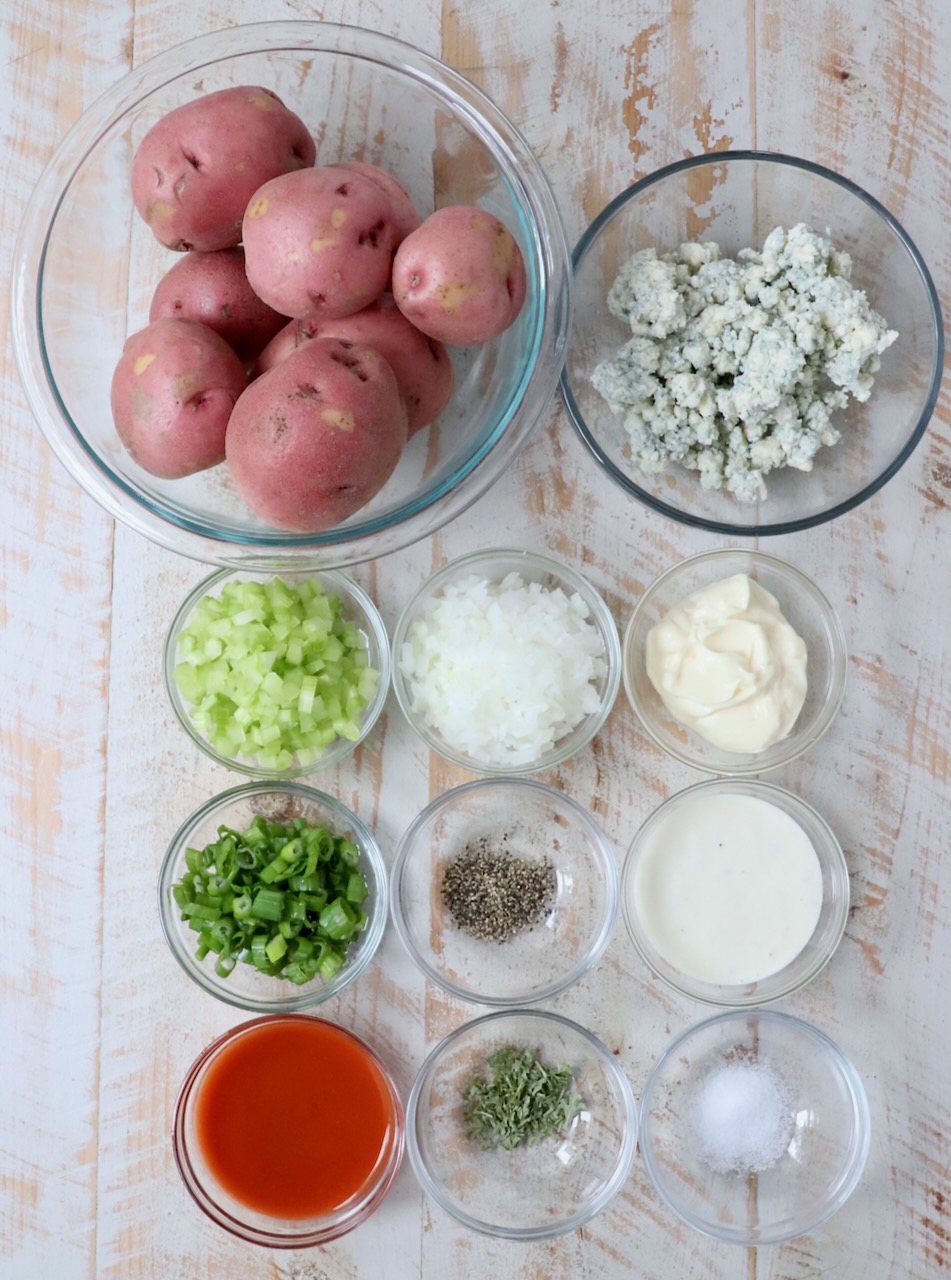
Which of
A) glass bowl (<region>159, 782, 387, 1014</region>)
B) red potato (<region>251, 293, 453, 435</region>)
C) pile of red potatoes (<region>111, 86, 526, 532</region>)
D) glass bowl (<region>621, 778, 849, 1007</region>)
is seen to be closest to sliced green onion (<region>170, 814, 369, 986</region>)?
glass bowl (<region>159, 782, 387, 1014</region>)

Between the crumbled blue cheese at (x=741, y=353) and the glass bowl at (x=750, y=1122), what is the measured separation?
861 millimetres

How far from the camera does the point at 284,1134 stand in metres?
1.62

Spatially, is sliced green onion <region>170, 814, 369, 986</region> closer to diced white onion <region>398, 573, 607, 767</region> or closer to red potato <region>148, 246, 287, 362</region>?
diced white onion <region>398, 573, 607, 767</region>

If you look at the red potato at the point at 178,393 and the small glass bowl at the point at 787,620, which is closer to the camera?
the red potato at the point at 178,393

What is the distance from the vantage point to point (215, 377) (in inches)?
46.3

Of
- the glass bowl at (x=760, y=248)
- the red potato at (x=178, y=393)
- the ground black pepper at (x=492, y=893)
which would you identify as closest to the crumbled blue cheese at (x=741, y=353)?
the glass bowl at (x=760, y=248)

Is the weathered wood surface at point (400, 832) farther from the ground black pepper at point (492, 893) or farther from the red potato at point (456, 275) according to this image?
the red potato at point (456, 275)

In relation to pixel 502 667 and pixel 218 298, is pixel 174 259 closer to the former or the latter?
pixel 218 298

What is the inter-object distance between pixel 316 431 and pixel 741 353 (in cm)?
63

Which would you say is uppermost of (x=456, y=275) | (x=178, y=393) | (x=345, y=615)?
(x=456, y=275)

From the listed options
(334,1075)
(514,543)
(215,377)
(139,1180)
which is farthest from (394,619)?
(139,1180)

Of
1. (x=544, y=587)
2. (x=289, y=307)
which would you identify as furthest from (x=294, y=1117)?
(x=289, y=307)

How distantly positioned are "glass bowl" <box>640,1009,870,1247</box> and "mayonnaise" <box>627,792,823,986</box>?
0.10m

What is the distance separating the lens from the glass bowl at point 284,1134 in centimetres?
160
